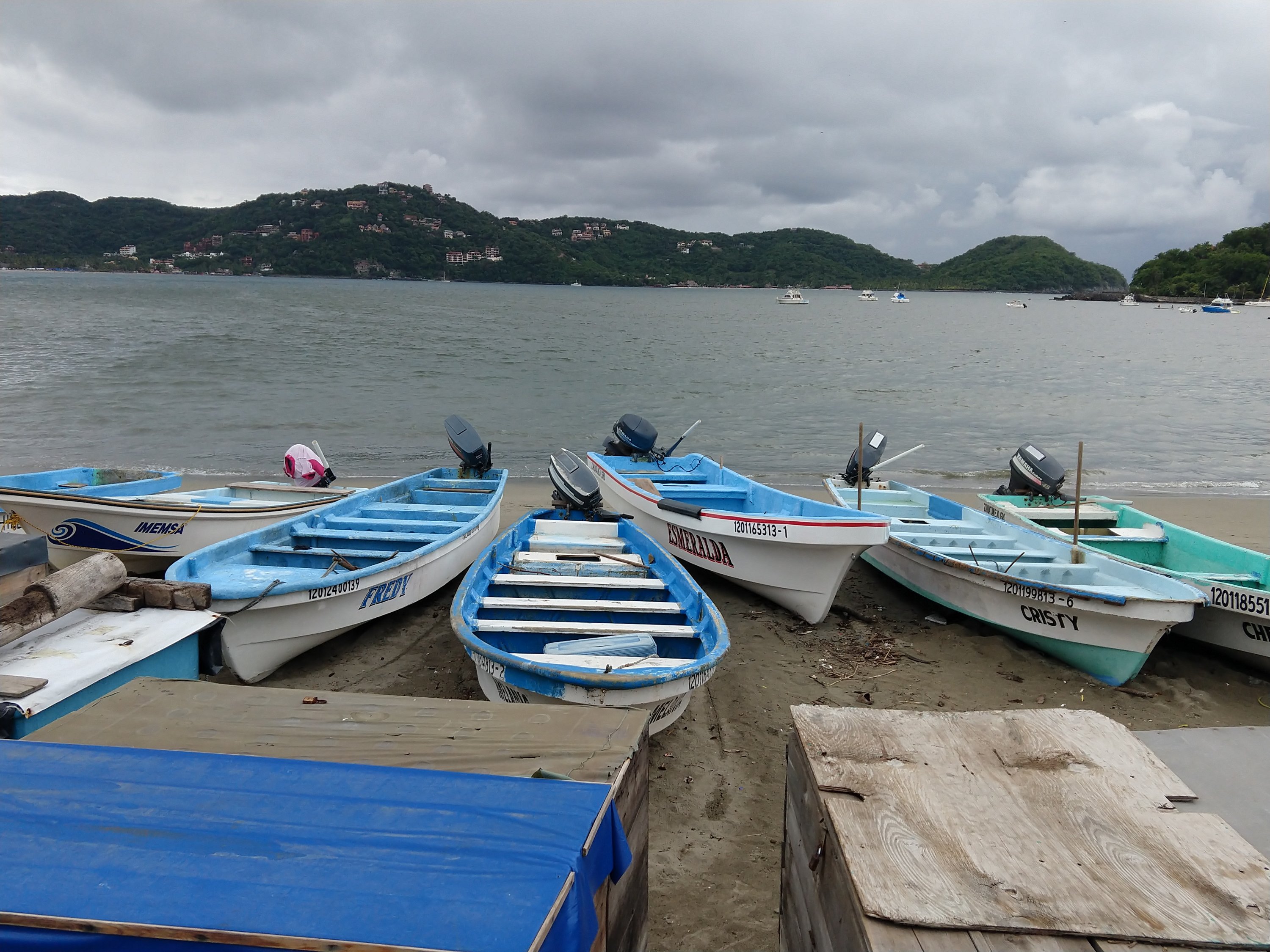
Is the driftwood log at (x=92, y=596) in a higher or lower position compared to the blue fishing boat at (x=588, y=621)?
higher

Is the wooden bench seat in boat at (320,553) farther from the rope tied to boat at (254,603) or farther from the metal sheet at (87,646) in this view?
the metal sheet at (87,646)

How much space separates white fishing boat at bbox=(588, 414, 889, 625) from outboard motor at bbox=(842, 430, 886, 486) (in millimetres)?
1916

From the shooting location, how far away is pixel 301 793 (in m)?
2.23

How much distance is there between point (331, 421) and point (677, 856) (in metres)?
19.1

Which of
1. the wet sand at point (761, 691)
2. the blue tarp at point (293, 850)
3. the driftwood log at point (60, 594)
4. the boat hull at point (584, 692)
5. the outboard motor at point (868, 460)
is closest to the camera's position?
the blue tarp at point (293, 850)

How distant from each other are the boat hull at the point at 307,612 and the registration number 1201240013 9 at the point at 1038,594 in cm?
534

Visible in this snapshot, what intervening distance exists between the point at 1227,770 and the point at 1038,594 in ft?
14.6

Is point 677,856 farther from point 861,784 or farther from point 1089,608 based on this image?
point 1089,608

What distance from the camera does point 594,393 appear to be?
89.3 feet

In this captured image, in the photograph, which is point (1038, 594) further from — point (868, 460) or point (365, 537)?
point (365, 537)

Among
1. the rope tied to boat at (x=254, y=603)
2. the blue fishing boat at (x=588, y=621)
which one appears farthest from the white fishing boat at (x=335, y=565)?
the blue fishing boat at (x=588, y=621)

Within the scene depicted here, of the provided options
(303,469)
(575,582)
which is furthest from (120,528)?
(575,582)

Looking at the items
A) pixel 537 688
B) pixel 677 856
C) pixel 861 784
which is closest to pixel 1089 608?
pixel 677 856

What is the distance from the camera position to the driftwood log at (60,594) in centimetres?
380
